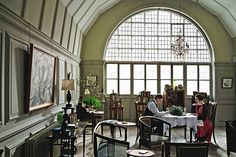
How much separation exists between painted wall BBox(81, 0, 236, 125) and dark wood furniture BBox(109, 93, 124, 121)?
65 centimetres

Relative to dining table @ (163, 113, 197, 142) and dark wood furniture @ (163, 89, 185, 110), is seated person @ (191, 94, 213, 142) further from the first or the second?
dark wood furniture @ (163, 89, 185, 110)

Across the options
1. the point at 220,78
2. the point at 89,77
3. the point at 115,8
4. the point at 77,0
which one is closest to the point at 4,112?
the point at 77,0

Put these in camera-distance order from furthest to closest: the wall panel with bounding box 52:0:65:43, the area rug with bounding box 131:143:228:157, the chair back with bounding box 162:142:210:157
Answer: the area rug with bounding box 131:143:228:157, the wall panel with bounding box 52:0:65:43, the chair back with bounding box 162:142:210:157

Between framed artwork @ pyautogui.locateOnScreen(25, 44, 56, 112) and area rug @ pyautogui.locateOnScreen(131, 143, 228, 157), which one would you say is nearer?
framed artwork @ pyautogui.locateOnScreen(25, 44, 56, 112)

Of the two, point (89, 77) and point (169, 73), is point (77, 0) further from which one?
point (169, 73)

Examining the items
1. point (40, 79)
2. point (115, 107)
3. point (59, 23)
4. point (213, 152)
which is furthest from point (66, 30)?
point (213, 152)

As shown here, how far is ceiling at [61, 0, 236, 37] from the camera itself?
7.98 m

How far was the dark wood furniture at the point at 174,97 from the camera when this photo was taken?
442 inches

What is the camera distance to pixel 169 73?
40.4ft

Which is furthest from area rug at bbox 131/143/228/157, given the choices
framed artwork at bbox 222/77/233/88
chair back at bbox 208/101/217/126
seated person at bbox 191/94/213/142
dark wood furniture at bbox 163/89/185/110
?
framed artwork at bbox 222/77/233/88

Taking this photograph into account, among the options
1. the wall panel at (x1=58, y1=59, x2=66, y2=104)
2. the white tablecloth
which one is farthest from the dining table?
the wall panel at (x1=58, y1=59, x2=66, y2=104)

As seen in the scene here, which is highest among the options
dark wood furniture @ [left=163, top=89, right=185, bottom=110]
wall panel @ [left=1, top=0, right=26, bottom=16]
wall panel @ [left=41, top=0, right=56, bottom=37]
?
wall panel @ [left=41, top=0, right=56, bottom=37]

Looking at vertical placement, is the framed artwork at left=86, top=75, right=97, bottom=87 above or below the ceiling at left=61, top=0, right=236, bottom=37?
below

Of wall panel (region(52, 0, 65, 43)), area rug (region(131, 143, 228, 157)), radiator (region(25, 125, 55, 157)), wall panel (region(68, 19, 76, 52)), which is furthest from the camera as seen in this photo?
wall panel (region(68, 19, 76, 52))
